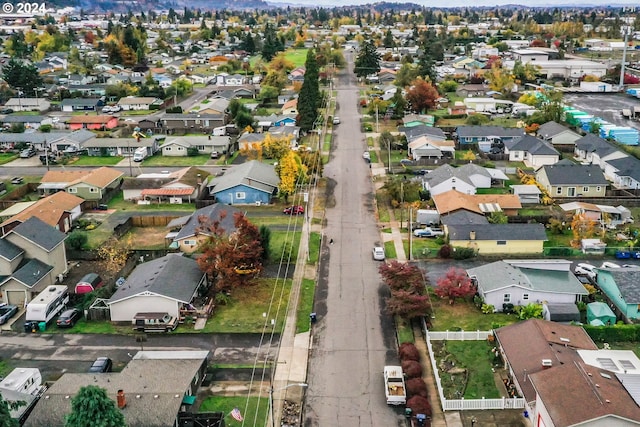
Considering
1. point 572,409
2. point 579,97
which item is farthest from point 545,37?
point 572,409

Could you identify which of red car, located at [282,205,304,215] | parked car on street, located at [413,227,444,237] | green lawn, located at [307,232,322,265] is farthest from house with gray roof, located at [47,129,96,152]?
parked car on street, located at [413,227,444,237]

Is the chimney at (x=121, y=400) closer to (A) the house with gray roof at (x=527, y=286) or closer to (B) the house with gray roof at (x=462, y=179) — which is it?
(A) the house with gray roof at (x=527, y=286)

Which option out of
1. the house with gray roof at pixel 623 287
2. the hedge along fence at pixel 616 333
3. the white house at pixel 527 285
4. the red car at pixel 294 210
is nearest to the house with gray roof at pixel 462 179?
the red car at pixel 294 210

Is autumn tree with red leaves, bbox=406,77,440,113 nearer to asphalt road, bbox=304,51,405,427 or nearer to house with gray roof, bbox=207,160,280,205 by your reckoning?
asphalt road, bbox=304,51,405,427

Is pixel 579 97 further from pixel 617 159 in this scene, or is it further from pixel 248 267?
pixel 248 267

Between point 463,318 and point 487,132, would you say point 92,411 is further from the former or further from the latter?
point 487,132
